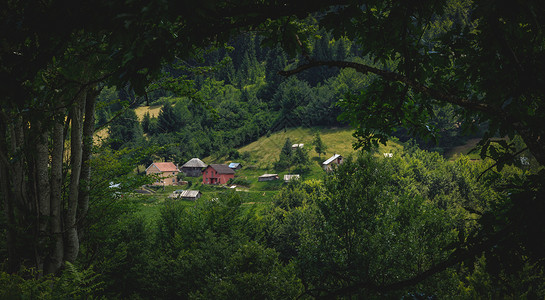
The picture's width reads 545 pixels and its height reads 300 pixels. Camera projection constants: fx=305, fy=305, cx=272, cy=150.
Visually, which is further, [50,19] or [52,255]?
[52,255]

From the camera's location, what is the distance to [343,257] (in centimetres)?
1703

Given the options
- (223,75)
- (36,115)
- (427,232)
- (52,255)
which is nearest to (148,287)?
(52,255)

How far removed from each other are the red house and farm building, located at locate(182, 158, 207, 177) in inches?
225

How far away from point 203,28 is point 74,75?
1239mm

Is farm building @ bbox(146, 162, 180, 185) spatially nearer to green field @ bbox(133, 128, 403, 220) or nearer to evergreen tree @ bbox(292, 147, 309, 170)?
green field @ bbox(133, 128, 403, 220)

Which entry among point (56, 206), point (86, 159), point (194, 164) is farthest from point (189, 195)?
point (56, 206)

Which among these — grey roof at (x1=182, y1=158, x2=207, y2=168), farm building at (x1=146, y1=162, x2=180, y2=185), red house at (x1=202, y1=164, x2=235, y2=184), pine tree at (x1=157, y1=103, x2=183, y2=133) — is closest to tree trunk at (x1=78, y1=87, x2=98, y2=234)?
red house at (x1=202, y1=164, x2=235, y2=184)

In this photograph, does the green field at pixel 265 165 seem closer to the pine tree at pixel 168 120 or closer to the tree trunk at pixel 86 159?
the pine tree at pixel 168 120

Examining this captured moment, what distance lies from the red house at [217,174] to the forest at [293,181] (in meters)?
16.3

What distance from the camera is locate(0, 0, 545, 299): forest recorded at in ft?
6.59

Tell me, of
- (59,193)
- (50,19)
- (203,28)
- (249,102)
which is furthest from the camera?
(249,102)

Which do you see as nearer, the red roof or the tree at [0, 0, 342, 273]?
the tree at [0, 0, 342, 273]

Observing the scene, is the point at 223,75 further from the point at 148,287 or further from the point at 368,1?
the point at 368,1

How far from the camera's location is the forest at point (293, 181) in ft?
6.59
